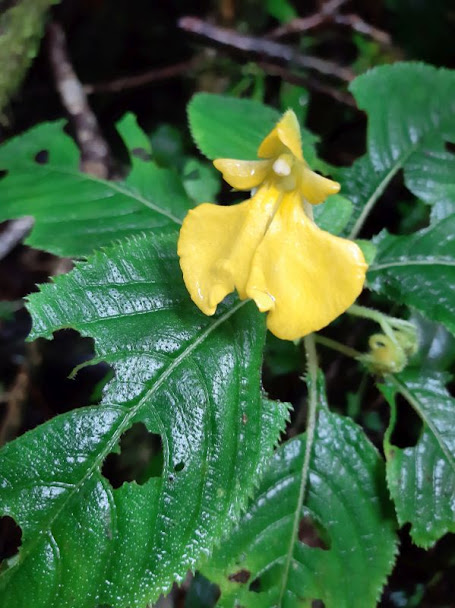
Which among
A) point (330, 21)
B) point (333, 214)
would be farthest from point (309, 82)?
point (333, 214)

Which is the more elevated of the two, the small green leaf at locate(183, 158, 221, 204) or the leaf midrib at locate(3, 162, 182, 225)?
the small green leaf at locate(183, 158, 221, 204)

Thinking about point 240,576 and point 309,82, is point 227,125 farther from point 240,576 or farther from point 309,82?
point 240,576

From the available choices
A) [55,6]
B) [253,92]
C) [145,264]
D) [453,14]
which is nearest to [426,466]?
[145,264]

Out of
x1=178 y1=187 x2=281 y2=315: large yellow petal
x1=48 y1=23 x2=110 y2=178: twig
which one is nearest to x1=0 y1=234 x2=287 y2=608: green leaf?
x1=178 y1=187 x2=281 y2=315: large yellow petal

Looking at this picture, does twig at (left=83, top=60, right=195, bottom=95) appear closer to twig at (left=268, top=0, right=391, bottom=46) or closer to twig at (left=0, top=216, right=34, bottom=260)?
twig at (left=268, top=0, right=391, bottom=46)

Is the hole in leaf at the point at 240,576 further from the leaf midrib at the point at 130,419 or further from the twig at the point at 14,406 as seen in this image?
the twig at the point at 14,406

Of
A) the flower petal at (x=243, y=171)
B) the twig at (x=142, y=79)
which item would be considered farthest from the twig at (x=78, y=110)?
the flower petal at (x=243, y=171)

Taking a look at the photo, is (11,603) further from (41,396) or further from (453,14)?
(453,14)
